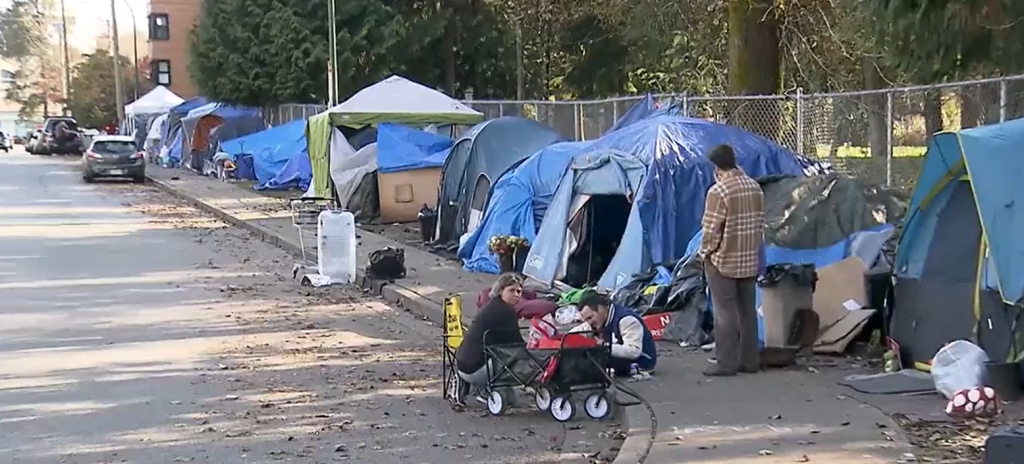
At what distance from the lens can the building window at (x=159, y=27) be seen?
246 feet

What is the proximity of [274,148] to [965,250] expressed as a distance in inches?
1066

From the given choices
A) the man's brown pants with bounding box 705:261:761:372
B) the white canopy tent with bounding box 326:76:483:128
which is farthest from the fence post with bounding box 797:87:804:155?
the white canopy tent with bounding box 326:76:483:128

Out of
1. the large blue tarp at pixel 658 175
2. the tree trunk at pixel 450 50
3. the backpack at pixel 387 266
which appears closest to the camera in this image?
the large blue tarp at pixel 658 175

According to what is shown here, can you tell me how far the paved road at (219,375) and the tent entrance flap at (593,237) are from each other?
6.95ft

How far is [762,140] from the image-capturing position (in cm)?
1404

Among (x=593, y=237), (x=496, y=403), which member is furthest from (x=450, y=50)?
(x=496, y=403)

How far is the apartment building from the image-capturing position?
75.2 metres

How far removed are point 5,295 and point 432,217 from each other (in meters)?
7.25

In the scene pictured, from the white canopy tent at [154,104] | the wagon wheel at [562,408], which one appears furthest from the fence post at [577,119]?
the white canopy tent at [154,104]

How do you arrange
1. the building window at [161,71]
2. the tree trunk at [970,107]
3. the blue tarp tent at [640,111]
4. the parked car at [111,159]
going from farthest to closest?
the building window at [161,71], the parked car at [111,159], the blue tarp tent at [640,111], the tree trunk at [970,107]

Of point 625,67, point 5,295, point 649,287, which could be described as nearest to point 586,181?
point 649,287

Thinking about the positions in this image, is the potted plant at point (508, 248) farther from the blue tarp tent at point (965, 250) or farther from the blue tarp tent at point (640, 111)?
the blue tarp tent at point (965, 250)

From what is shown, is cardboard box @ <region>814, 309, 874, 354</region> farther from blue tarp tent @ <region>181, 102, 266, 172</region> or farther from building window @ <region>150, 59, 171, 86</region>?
building window @ <region>150, 59, 171, 86</region>

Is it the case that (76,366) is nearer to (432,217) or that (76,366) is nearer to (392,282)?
(392,282)
